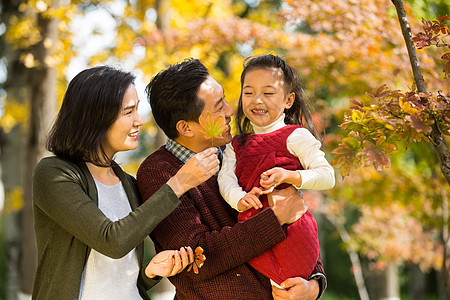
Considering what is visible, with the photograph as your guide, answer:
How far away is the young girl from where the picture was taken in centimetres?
190

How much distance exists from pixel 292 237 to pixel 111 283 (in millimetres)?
764

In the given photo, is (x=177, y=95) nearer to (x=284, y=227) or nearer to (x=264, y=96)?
(x=264, y=96)

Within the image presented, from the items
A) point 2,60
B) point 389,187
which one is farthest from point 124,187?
point 2,60

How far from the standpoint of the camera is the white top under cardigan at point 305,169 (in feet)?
6.27

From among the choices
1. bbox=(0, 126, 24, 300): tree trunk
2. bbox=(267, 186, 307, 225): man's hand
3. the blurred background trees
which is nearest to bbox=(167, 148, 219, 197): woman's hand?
bbox=(267, 186, 307, 225): man's hand

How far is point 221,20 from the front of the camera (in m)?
5.88

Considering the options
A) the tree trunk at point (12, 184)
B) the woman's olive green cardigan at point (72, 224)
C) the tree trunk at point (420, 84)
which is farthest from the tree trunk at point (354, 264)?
the woman's olive green cardigan at point (72, 224)

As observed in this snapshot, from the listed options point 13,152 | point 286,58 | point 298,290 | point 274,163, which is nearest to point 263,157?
point 274,163

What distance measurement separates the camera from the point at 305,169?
2.01 metres

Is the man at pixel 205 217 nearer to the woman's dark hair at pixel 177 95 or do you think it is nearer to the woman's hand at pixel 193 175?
the woman's dark hair at pixel 177 95

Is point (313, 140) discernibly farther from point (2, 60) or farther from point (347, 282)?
point (347, 282)

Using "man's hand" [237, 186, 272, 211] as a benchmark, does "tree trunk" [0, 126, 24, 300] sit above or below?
below

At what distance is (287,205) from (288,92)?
556 millimetres

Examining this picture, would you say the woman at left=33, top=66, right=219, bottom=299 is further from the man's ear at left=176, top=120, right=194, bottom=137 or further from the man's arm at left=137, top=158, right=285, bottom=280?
the man's ear at left=176, top=120, right=194, bottom=137
